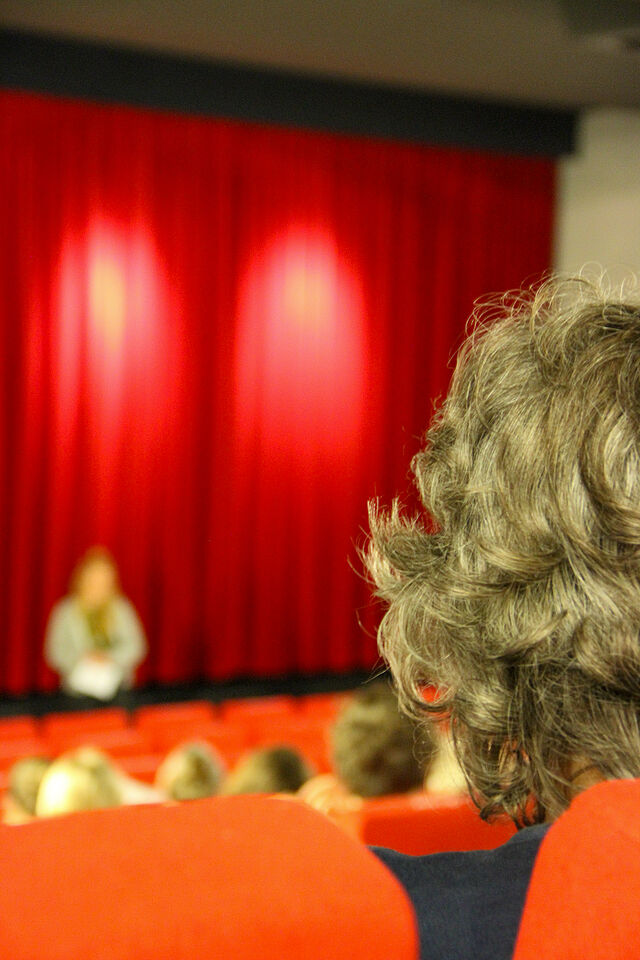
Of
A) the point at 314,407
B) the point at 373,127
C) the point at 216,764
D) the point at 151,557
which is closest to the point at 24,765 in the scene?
the point at 216,764

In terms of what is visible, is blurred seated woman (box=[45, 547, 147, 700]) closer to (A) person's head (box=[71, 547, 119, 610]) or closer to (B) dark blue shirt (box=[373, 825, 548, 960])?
(A) person's head (box=[71, 547, 119, 610])

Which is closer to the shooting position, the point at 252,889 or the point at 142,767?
the point at 252,889

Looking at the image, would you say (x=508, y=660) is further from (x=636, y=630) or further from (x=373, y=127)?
(x=373, y=127)

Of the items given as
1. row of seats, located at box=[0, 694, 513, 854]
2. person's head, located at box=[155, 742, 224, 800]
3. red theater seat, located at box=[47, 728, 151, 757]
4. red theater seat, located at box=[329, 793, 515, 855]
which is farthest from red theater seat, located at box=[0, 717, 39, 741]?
red theater seat, located at box=[329, 793, 515, 855]

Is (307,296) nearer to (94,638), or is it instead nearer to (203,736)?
(94,638)

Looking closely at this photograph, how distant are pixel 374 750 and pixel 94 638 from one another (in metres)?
3.73

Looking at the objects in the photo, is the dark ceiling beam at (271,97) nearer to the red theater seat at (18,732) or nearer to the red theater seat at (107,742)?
the red theater seat at (18,732)

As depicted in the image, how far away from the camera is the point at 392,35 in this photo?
604cm

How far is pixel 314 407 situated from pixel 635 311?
22.5 ft

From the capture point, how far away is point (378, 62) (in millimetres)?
6512

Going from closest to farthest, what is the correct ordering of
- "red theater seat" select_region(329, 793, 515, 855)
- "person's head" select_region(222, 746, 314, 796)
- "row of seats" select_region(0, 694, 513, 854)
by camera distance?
"red theater seat" select_region(329, 793, 515, 855) < "person's head" select_region(222, 746, 314, 796) < "row of seats" select_region(0, 694, 513, 854)

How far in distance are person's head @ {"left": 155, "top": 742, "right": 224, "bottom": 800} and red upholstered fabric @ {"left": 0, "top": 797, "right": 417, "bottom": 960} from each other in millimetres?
2269

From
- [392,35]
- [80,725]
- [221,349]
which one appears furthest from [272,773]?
[221,349]

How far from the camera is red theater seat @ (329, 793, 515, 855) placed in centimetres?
59
